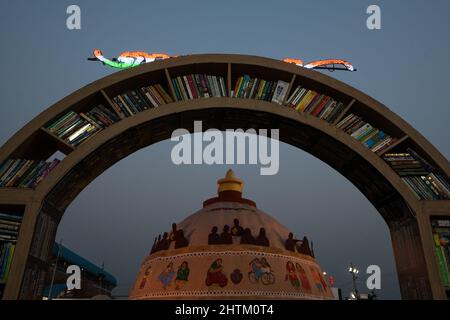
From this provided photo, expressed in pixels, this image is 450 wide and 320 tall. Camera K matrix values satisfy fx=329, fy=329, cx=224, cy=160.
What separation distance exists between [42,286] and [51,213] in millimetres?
552

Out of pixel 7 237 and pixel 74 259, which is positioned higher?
pixel 74 259

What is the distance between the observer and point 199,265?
8.29 ft

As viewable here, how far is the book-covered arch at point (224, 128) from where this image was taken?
2494 mm

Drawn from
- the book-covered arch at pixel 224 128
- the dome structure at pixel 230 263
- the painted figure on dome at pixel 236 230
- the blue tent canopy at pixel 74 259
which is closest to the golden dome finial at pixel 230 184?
the dome structure at pixel 230 263

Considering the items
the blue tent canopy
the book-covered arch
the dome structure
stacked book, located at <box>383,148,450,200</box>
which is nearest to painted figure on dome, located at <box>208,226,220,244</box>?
the dome structure

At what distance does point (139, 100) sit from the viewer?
9.58 ft

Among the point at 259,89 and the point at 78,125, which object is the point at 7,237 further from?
the point at 259,89

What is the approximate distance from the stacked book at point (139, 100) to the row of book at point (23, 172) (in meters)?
0.69

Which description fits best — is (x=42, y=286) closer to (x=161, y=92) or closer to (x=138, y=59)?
(x=161, y=92)
